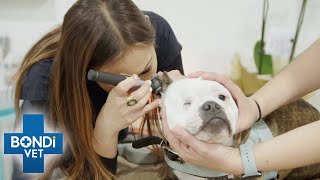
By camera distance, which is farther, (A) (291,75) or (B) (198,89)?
(A) (291,75)

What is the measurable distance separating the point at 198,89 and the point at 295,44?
88 centimetres

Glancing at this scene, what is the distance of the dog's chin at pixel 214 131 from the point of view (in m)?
0.79

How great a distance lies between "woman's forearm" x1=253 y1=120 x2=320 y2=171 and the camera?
2.33ft

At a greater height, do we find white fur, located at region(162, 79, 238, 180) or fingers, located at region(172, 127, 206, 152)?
white fur, located at region(162, 79, 238, 180)

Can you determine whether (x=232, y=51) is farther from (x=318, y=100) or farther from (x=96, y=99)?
(x=96, y=99)

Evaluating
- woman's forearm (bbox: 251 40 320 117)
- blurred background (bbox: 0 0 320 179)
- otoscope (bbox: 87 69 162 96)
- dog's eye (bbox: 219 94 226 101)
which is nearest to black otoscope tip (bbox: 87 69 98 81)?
otoscope (bbox: 87 69 162 96)

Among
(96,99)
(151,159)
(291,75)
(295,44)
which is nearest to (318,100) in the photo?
(295,44)

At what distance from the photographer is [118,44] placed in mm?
840

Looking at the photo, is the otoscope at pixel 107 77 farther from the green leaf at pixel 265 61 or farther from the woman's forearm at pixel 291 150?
the green leaf at pixel 265 61

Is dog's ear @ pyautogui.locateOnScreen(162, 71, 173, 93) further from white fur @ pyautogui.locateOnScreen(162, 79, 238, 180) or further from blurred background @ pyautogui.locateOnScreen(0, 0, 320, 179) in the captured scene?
blurred background @ pyautogui.locateOnScreen(0, 0, 320, 179)

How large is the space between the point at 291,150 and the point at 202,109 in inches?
8.1

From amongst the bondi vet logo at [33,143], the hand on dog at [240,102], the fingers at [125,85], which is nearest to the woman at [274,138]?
the hand on dog at [240,102]

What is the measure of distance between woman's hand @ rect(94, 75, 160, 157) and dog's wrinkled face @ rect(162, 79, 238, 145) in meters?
0.06

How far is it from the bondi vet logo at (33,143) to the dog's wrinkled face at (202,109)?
0.32 m
